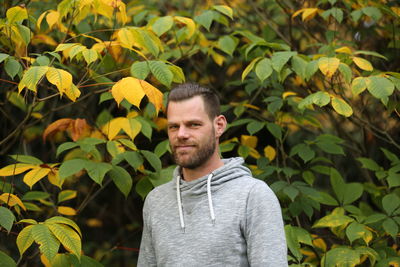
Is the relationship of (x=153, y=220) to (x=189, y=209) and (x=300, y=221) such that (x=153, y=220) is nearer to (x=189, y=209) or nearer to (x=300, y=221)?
(x=189, y=209)

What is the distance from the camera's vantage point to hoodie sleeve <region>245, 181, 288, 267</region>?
198 centimetres

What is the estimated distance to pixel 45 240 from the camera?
7.22 ft

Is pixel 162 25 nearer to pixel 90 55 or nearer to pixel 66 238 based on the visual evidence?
pixel 90 55

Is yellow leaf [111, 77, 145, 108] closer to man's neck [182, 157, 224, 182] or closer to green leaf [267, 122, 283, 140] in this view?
man's neck [182, 157, 224, 182]

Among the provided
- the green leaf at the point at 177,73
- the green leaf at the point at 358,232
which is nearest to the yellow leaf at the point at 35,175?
the green leaf at the point at 177,73

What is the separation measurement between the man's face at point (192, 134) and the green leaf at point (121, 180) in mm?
589

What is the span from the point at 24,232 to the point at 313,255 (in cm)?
159

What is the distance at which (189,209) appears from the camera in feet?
7.25

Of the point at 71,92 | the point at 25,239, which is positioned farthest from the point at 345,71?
the point at 25,239

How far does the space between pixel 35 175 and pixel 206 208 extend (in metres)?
0.91

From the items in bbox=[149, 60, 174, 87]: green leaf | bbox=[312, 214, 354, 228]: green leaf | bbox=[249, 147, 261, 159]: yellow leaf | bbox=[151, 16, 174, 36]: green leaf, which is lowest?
bbox=[312, 214, 354, 228]: green leaf

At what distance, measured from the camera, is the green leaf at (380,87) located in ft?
8.58

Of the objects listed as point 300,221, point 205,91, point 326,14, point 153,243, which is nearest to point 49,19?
point 205,91

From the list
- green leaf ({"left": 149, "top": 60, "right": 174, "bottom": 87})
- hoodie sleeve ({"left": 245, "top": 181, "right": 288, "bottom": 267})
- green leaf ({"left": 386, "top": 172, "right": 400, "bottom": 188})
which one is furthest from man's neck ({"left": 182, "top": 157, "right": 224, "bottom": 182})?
green leaf ({"left": 386, "top": 172, "right": 400, "bottom": 188})
